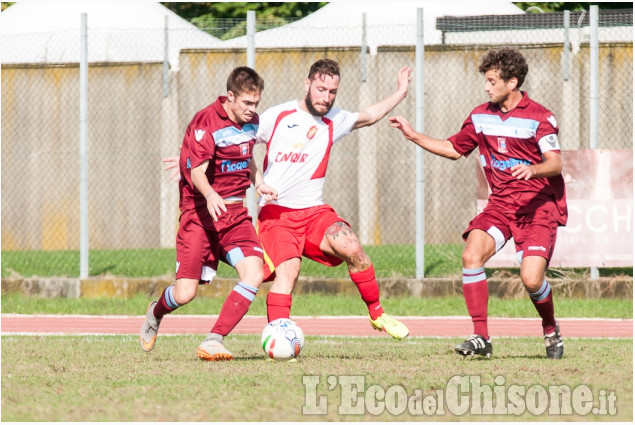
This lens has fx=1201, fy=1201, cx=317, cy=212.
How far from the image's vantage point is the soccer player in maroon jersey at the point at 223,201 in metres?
8.44

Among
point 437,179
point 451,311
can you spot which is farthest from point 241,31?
A: point 451,311

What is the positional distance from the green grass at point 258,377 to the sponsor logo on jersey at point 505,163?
4.48 feet

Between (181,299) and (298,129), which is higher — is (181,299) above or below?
below

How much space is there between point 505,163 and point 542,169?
0.50m

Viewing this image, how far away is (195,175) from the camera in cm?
834

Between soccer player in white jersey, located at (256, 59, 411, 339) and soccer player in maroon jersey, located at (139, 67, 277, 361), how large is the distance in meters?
0.18

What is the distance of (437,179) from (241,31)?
3.51 meters

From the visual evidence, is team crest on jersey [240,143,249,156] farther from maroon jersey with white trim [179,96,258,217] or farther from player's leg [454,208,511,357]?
player's leg [454,208,511,357]

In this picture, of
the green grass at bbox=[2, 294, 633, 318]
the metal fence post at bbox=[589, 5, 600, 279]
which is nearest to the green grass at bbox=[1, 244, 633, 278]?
the green grass at bbox=[2, 294, 633, 318]

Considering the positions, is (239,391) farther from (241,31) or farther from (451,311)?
(241,31)

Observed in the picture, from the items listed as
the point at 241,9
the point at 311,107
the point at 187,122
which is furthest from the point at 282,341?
the point at 241,9

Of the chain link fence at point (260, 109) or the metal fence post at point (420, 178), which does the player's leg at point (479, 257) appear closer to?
the metal fence post at point (420, 178)

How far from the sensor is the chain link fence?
16.6 m

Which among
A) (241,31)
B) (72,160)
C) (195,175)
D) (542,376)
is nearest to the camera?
(542,376)
